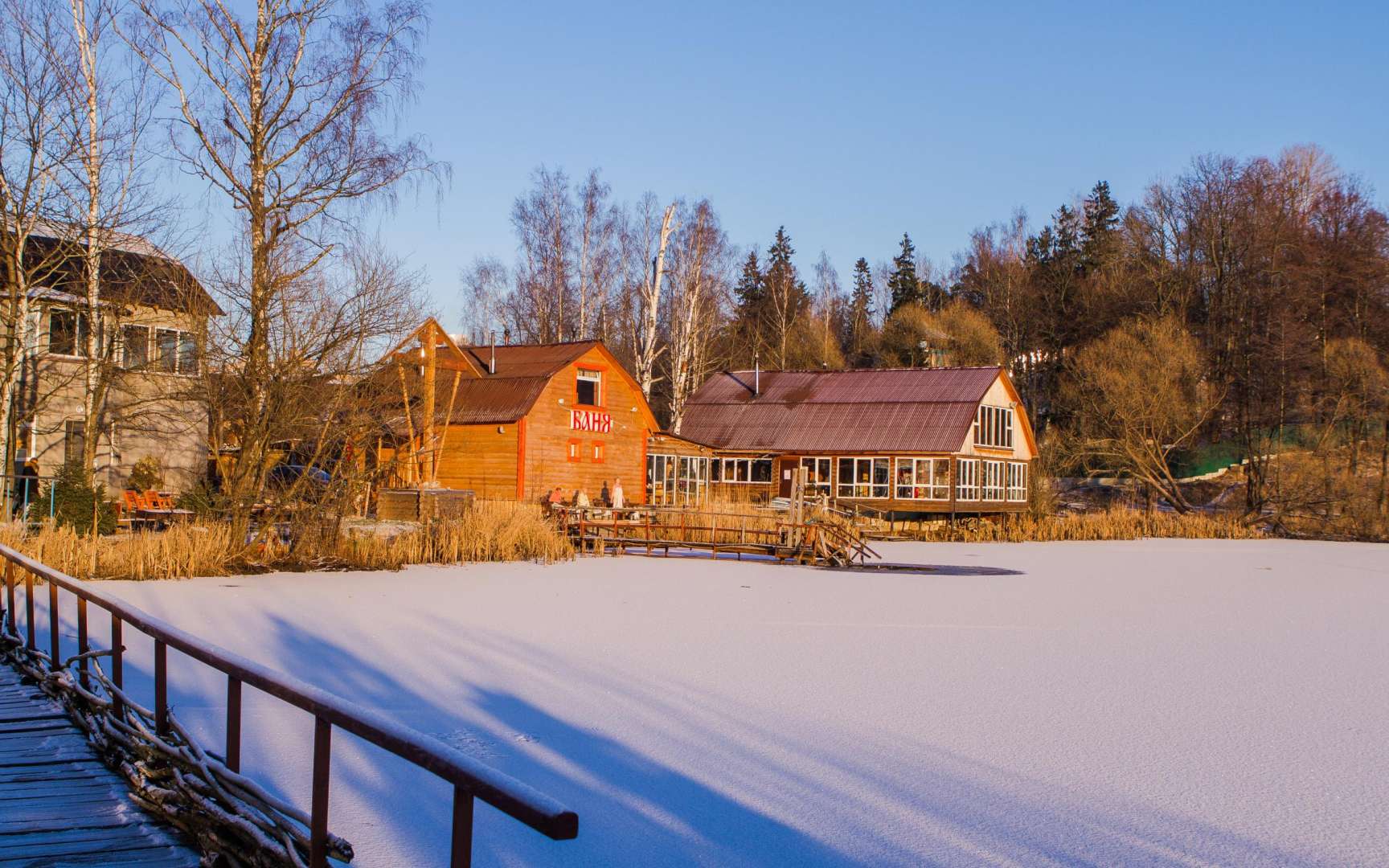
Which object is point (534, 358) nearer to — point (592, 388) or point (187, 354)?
point (592, 388)

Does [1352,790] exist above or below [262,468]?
below

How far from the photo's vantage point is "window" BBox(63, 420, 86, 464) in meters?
24.2

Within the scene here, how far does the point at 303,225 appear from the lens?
17672mm

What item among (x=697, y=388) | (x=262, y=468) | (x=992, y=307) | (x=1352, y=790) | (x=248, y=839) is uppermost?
(x=992, y=307)

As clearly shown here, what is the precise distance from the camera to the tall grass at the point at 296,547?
14.5 metres

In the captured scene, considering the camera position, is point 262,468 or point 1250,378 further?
point 1250,378

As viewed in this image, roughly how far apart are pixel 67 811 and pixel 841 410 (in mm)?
38743

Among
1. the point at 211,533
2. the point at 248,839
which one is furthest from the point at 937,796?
the point at 211,533

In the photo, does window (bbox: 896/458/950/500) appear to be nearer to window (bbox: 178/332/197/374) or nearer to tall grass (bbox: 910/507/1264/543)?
tall grass (bbox: 910/507/1264/543)

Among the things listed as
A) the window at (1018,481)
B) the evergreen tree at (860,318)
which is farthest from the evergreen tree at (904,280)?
the window at (1018,481)

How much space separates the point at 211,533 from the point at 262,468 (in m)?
1.12

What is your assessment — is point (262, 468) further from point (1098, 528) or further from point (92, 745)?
point (1098, 528)

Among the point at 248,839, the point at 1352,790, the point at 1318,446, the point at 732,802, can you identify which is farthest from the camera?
the point at 1318,446

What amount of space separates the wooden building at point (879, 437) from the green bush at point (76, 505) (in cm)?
2183
